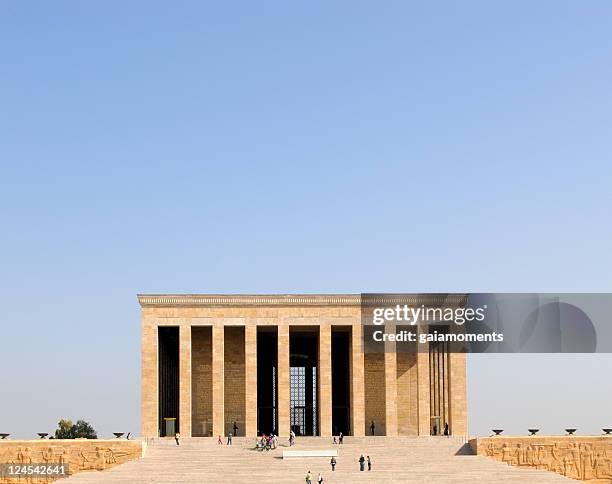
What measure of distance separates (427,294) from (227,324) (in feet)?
37.9

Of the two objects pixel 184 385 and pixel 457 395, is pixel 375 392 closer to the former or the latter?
pixel 457 395

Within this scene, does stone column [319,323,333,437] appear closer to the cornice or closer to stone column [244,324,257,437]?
the cornice

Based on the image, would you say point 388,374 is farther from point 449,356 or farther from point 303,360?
point 303,360

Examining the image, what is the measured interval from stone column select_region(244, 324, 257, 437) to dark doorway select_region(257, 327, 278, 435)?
468cm

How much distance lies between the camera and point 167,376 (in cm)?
6456

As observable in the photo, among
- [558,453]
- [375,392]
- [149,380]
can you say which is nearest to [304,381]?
[375,392]

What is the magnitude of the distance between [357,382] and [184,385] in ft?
32.3

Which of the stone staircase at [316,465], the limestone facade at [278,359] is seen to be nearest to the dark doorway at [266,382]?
the limestone facade at [278,359]

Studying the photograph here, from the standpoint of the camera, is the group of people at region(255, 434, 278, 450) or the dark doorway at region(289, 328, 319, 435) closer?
the group of people at region(255, 434, 278, 450)

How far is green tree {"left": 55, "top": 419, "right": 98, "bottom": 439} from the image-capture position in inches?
3750

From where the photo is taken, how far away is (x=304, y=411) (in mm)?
66125

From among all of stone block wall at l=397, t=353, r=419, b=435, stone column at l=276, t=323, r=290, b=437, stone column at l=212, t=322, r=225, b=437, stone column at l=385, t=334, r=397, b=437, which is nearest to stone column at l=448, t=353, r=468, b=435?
stone column at l=385, t=334, r=397, b=437

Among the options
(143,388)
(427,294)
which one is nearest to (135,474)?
(143,388)

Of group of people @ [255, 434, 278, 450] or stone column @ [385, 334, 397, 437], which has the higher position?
stone column @ [385, 334, 397, 437]
